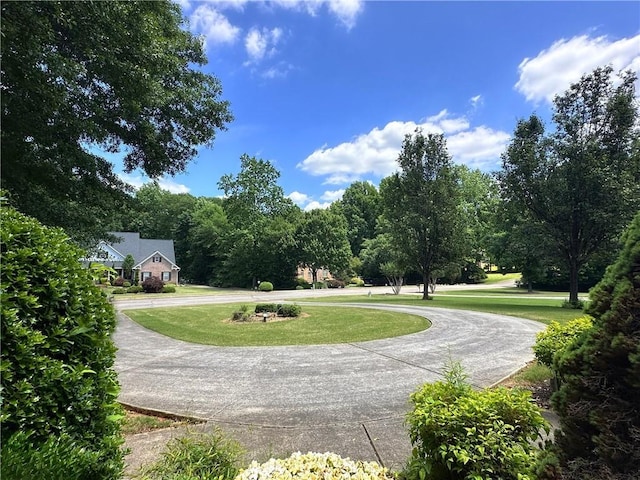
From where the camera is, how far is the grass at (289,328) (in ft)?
31.6

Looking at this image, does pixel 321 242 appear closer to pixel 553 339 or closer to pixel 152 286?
pixel 152 286

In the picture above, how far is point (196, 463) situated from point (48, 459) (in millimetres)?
923

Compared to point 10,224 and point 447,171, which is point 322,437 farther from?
point 447,171

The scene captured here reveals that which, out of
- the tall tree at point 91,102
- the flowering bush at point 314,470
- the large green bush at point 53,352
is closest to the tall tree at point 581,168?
the tall tree at point 91,102

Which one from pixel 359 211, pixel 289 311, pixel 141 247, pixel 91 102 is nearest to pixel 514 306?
pixel 289 311

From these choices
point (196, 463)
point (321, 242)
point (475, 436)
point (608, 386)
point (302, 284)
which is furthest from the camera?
point (321, 242)

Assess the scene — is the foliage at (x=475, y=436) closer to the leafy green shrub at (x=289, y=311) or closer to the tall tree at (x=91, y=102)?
the tall tree at (x=91, y=102)

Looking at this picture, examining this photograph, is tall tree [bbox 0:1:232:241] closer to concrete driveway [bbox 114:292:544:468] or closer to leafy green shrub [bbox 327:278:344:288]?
concrete driveway [bbox 114:292:544:468]

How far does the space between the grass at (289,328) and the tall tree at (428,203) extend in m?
9.27

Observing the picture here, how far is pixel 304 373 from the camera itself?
628cm

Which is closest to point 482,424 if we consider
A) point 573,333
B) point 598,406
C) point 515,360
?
point 598,406

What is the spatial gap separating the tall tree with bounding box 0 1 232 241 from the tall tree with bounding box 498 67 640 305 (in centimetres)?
1542

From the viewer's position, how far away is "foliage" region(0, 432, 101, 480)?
164cm

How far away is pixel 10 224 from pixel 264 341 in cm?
803
